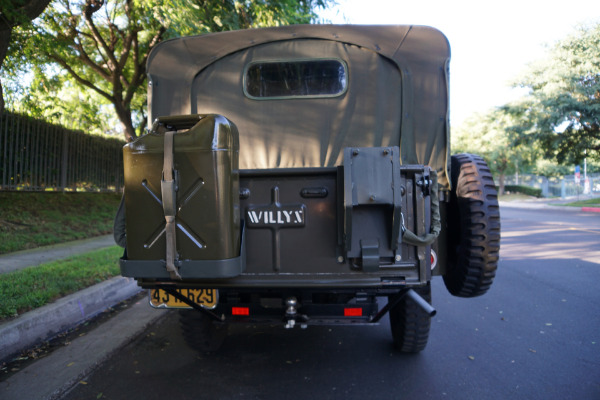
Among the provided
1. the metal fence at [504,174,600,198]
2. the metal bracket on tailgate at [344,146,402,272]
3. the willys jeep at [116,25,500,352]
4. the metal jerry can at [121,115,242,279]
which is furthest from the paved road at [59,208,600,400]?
the metal fence at [504,174,600,198]

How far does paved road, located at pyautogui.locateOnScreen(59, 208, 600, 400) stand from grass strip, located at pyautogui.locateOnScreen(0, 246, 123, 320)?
3.95 feet

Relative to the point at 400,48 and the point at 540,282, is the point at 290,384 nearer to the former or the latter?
the point at 400,48

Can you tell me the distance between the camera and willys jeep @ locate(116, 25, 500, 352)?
250 cm

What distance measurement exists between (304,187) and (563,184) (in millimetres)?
43011

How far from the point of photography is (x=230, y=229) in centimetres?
252

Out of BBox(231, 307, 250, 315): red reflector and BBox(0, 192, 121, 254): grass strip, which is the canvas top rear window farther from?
BBox(0, 192, 121, 254): grass strip

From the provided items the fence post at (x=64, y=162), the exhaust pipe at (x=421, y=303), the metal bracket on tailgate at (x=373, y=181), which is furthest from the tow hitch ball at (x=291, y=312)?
the fence post at (x=64, y=162)

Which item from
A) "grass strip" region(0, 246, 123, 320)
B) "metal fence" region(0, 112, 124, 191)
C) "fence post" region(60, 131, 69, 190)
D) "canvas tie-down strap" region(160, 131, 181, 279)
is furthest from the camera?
"fence post" region(60, 131, 69, 190)

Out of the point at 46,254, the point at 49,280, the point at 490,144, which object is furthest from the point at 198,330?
the point at 490,144

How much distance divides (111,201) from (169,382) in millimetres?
12109

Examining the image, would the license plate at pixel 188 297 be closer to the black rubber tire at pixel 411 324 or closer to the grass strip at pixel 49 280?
the black rubber tire at pixel 411 324

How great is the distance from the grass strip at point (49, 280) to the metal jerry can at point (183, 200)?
225 centimetres

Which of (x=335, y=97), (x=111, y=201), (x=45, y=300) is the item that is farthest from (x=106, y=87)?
(x=335, y=97)

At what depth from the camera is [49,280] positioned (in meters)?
4.97
